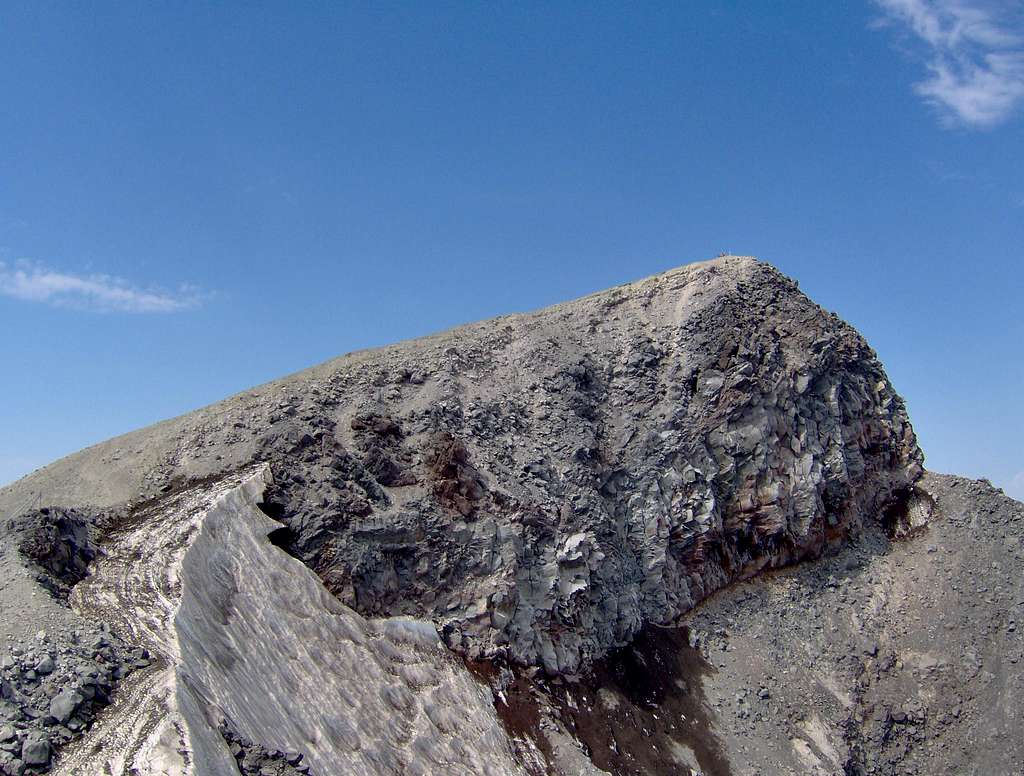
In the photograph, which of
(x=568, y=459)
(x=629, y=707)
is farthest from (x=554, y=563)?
(x=629, y=707)

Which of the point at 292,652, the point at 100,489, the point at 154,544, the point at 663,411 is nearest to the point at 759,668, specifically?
the point at 663,411

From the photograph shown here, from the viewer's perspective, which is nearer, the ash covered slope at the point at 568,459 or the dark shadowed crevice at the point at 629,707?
the dark shadowed crevice at the point at 629,707

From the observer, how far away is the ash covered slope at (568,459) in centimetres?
2966

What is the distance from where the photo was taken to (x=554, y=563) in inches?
1276

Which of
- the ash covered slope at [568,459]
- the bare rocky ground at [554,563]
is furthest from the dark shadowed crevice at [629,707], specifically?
the ash covered slope at [568,459]

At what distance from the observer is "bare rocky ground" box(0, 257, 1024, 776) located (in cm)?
2100

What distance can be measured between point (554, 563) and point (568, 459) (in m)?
5.79

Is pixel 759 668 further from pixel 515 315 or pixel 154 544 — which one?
pixel 154 544

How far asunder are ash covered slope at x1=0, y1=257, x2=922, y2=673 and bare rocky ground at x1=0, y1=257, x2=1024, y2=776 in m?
0.15

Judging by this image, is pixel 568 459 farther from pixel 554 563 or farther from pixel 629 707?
pixel 629 707

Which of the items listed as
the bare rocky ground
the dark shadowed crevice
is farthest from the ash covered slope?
the dark shadowed crevice

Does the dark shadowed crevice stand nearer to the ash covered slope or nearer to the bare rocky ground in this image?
the bare rocky ground

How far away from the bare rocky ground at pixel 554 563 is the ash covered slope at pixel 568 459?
15 cm

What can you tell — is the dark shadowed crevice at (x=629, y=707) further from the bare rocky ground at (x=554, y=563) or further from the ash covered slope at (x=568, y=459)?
the ash covered slope at (x=568, y=459)
